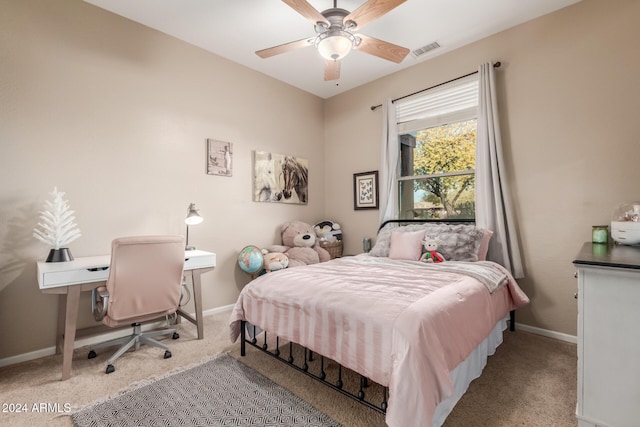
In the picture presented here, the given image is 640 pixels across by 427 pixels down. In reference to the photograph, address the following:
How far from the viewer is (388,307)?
1549 mm

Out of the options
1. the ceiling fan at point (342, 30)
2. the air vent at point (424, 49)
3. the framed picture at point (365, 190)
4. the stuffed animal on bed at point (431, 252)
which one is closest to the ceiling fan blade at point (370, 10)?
the ceiling fan at point (342, 30)

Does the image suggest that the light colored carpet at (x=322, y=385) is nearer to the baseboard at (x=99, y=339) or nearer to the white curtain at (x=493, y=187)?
the baseboard at (x=99, y=339)

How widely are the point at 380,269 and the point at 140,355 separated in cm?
207

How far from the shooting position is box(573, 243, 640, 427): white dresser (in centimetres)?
132

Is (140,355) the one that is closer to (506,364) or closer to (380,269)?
(380,269)

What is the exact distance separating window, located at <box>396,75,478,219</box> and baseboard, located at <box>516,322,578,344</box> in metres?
1.18

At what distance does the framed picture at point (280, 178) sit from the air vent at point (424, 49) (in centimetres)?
197

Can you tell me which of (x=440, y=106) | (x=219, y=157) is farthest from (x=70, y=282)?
(x=440, y=106)

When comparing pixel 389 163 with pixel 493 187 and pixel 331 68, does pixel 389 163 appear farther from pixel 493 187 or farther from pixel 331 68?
pixel 331 68

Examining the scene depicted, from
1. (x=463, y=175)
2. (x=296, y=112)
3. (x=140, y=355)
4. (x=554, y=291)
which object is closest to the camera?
(x=140, y=355)

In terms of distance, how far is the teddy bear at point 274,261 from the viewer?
11.8ft

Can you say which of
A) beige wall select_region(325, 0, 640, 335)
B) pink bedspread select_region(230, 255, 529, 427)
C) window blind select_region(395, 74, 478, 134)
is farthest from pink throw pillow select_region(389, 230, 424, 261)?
window blind select_region(395, 74, 478, 134)

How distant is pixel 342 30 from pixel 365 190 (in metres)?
2.32

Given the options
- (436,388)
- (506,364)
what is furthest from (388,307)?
(506,364)
